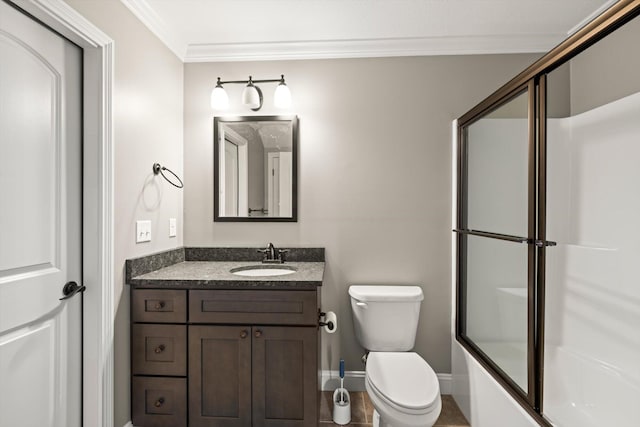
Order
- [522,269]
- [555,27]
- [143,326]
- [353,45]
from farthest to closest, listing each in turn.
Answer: [353,45]
[555,27]
[143,326]
[522,269]

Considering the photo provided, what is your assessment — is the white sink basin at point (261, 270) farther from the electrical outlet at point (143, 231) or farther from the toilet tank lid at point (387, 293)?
the electrical outlet at point (143, 231)

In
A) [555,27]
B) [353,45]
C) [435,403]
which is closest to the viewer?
[435,403]

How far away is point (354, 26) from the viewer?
2.09m

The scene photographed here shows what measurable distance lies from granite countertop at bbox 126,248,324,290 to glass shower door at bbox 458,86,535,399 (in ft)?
3.15

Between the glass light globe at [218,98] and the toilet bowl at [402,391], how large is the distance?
1.83 m

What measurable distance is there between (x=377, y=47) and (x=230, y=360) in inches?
83.3

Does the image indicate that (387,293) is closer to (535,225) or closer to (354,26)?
(535,225)

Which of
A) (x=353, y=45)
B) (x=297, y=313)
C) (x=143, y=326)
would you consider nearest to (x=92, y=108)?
(x=143, y=326)

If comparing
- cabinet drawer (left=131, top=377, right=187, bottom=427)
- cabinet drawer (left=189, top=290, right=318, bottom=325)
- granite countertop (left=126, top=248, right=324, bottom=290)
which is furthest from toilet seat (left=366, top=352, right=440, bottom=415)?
cabinet drawer (left=131, top=377, right=187, bottom=427)

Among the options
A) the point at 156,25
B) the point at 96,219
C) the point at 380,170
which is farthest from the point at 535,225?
the point at 156,25

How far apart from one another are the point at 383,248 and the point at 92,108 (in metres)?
1.81

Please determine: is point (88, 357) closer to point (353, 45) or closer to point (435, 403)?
point (435, 403)

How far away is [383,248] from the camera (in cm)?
232

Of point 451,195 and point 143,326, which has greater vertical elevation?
A: point 451,195
